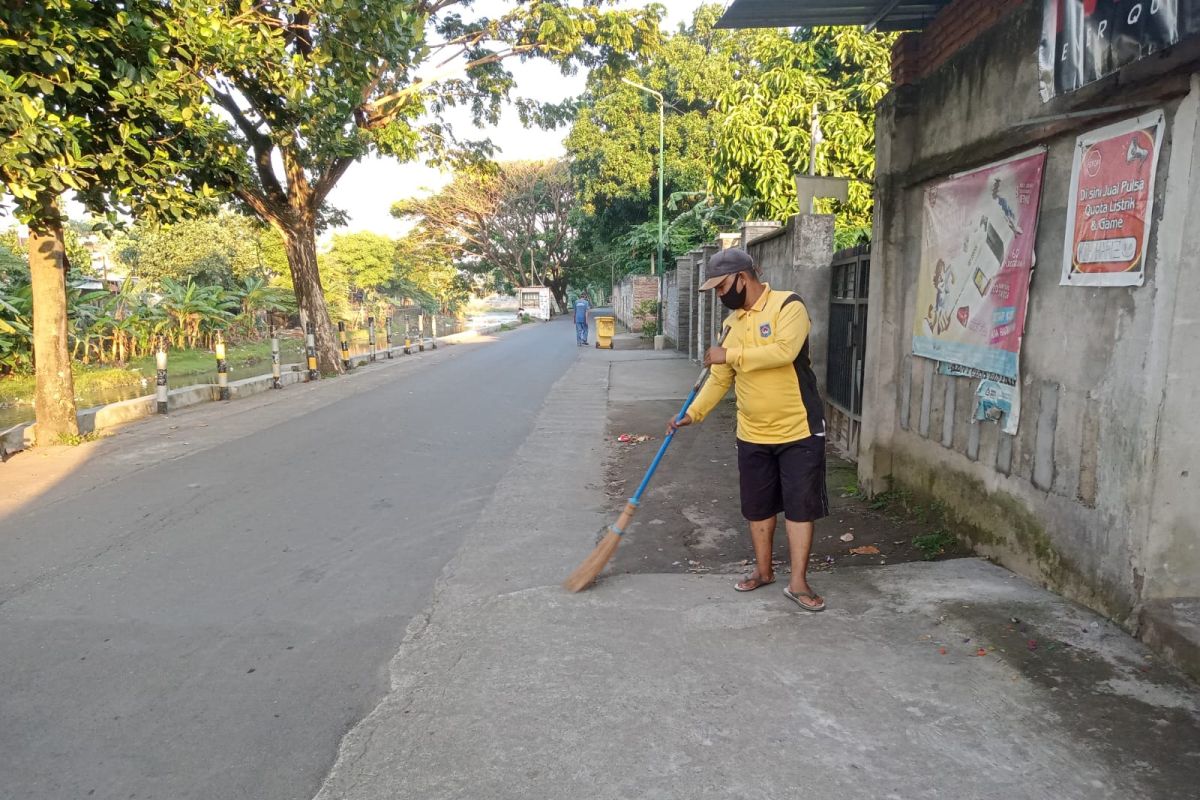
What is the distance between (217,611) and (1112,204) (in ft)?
15.1

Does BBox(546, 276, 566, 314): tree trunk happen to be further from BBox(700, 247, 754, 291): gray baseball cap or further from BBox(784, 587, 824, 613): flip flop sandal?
BBox(784, 587, 824, 613): flip flop sandal

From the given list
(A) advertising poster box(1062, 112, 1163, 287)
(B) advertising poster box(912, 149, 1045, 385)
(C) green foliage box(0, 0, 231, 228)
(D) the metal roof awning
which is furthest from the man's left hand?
(C) green foliage box(0, 0, 231, 228)

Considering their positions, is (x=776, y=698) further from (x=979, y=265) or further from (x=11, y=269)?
(x=11, y=269)

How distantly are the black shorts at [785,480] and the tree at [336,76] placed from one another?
22.5 feet

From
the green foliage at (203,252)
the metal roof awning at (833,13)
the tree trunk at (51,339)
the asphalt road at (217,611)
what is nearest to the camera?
the asphalt road at (217,611)

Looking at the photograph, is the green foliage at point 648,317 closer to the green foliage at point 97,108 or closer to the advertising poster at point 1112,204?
the green foliage at point 97,108

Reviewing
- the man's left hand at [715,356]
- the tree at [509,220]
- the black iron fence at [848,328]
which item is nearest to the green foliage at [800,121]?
the black iron fence at [848,328]

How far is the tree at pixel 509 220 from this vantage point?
161 feet

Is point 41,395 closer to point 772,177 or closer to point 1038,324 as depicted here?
point 1038,324

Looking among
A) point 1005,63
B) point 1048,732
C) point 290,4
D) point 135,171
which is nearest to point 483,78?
point 290,4

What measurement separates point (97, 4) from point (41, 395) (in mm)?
4302

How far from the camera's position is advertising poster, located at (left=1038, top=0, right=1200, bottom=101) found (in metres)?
2.70

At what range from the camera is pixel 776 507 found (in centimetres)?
396

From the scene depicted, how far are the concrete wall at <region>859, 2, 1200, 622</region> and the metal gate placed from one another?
108cm
